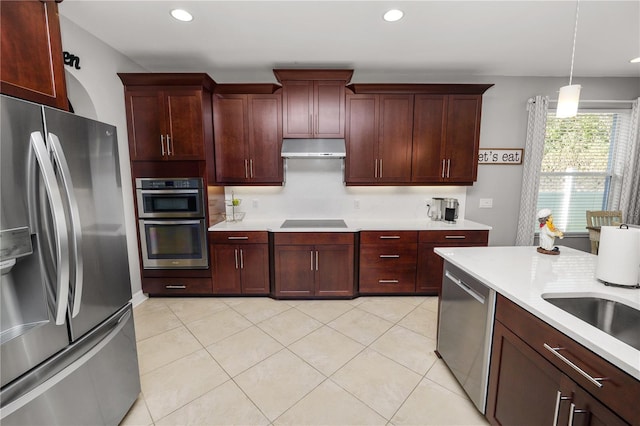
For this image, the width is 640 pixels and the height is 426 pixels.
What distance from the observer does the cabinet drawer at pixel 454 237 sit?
3023 millimetres

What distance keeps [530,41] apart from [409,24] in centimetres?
129

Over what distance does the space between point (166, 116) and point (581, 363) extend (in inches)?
138

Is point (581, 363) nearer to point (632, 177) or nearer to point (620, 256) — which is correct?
point (620, 256)

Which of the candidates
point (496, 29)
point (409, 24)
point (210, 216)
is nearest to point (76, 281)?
point (210, 216)

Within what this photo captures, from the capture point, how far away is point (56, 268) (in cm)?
106

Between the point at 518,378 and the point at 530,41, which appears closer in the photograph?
the point at 518,378

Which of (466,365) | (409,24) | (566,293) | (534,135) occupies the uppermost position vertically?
(409,24)

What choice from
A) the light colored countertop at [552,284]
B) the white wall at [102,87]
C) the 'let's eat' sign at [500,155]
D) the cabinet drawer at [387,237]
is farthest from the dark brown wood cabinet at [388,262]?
the white wall at [102,87]

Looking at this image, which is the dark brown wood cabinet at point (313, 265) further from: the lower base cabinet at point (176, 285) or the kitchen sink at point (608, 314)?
the kitchen sink at point (608, 314)

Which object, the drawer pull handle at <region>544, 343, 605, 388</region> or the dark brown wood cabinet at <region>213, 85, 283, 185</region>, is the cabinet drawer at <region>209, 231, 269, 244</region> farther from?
the drawer pull handle at <region>544, 343, 605, 388</region>

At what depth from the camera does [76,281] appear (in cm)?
114

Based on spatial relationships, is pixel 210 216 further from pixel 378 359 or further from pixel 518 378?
pixel 518 378

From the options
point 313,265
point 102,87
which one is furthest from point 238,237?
point 102,87

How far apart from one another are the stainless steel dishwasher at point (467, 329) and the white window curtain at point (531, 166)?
7.80ft
